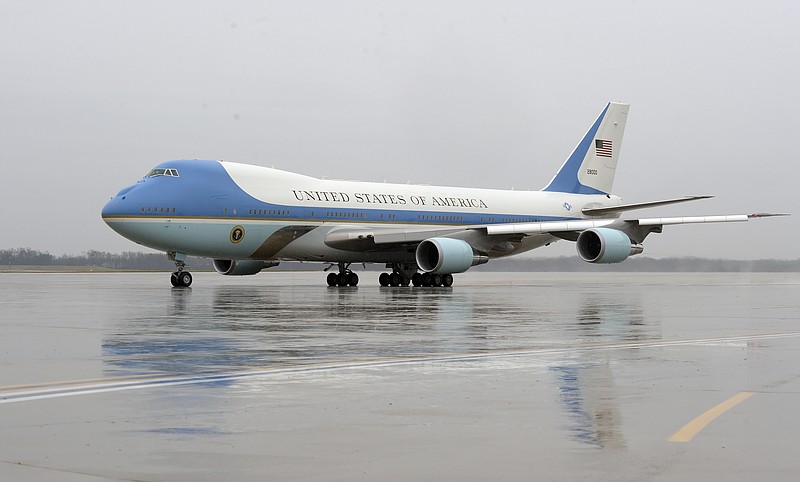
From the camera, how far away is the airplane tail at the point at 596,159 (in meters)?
48.3

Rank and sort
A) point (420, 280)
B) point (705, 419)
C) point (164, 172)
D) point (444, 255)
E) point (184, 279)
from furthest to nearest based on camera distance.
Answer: point (420, 280) < point (444, 255) < point (184, 279) < point (164, 172) < point (705, 419)

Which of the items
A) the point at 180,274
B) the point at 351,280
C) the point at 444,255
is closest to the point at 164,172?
the point at 180,274

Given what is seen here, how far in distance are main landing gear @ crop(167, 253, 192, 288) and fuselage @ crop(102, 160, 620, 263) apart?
56 cm

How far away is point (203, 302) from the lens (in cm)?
2473

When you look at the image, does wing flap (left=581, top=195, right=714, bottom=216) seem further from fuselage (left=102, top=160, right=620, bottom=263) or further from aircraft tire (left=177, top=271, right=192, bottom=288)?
aircraft tire (left=177, top=271, right=192, bottom=288)

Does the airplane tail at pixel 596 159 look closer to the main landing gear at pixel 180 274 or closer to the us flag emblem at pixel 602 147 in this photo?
the us flag emblem at pixel 602 147

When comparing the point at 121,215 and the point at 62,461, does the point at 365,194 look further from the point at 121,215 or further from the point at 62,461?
the point at 62,461

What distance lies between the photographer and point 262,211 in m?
35.2

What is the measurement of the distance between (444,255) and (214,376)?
83.5 feet

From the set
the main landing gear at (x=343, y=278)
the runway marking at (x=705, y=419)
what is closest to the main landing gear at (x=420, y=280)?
the main landing gear at (x=343, y=278)

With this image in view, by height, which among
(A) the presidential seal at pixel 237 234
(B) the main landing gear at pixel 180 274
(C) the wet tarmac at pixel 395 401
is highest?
(A) the presidential seal at pixel 237 234

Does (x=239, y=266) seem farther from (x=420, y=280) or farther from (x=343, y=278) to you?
(x=420, y=280)

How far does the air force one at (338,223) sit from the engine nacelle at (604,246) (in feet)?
0.14

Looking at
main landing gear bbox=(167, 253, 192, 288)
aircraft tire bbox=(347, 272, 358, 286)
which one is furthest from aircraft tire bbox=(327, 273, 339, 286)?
main landing gear bbox=(167, 253, 192, 288)
